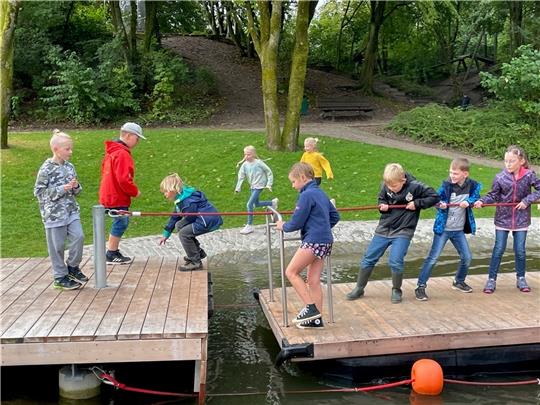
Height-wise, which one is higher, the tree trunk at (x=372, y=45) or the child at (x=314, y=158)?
the tree trunk at (x=372, y=45)

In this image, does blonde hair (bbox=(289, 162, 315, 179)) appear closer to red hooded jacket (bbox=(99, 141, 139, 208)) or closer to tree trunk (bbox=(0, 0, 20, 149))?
red hooded jacket (bbox=(99, 141, 139, 208))

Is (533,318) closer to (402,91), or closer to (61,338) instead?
(61,338)

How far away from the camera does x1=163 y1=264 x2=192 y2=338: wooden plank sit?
530 centimetres

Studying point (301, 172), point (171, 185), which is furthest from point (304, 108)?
point (301, 172)

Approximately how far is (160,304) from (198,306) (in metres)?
0.41

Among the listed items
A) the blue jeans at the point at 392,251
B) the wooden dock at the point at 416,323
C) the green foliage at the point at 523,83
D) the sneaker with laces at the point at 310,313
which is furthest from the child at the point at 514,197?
the green foliage at the point at 523,83

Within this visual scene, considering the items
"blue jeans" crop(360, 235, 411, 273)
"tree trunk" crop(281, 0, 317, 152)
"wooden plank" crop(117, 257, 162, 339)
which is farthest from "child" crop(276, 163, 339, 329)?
"tree trunk" crop(281, 0, 317, 152)

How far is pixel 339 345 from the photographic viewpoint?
5.55 m

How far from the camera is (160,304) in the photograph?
243 inches

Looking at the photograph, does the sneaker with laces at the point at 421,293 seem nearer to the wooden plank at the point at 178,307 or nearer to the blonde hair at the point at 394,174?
the blonde hair at the point at 394,174

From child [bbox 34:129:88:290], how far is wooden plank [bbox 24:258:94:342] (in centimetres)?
47

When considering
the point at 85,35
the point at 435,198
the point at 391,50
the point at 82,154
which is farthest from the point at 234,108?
the point at 435,198

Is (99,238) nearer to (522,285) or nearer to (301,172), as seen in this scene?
(301,172)

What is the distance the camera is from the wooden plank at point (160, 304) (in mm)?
5314
